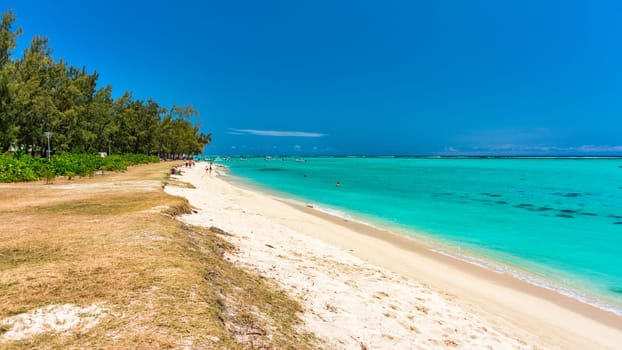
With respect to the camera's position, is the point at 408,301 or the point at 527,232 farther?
the point at 527,232

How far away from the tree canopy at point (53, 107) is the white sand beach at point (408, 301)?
3293 centimetres

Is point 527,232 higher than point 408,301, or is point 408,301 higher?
point 408,301

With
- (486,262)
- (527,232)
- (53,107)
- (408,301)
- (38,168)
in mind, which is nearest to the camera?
(408,301)

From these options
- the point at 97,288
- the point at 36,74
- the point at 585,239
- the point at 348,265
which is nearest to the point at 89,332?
the point at 97,288

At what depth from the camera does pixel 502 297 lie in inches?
350

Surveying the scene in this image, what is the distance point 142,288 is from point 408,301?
530 centimetres

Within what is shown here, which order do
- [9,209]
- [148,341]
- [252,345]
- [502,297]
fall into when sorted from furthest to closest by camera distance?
[9,209]
[502,297]
[252,345]
[148,341]

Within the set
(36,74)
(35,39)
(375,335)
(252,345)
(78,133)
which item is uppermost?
(35,39)

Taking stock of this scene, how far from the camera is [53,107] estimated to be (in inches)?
1597

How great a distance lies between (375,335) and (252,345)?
2321 mm

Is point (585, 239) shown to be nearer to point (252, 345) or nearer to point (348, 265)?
point (348, 265)

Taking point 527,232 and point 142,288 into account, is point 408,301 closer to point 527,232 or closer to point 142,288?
point 142,288

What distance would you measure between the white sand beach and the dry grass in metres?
0.84

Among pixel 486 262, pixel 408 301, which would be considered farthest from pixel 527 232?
pixel 408 301
